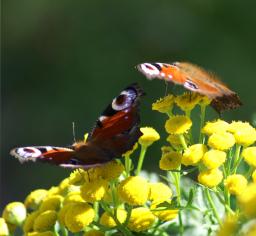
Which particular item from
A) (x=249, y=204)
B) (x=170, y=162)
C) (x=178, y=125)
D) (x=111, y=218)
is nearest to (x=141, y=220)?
(x=111, y=218)

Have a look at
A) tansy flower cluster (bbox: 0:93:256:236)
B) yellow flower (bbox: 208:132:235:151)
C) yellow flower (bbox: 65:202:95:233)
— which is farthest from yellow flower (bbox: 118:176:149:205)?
yellow flower (bbox: 208:132:235:151)

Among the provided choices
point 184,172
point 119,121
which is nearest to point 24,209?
point 119,121

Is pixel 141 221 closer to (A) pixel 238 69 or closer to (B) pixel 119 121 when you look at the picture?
(B) pixel 119 121

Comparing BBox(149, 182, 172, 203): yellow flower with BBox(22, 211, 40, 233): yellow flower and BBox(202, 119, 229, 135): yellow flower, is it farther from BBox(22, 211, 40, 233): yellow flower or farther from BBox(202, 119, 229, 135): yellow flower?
BBox(22, 211, 40, 233): yellow flower

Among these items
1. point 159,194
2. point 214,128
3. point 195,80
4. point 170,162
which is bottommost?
point 159,194

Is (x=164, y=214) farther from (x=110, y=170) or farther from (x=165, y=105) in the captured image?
(x=165, y=105)

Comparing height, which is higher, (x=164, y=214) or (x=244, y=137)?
(x=244, y=137)
